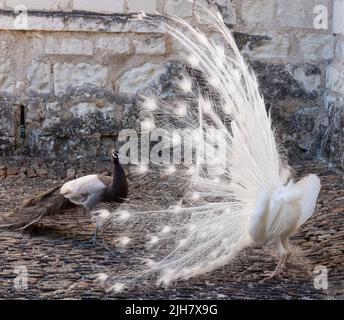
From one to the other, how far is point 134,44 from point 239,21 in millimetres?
837

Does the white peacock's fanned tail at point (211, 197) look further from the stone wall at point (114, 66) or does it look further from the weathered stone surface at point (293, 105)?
the weathered stone surface at point (293, 105)

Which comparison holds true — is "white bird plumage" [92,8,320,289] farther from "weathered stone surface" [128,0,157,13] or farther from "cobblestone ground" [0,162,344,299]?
"weathered stone surface" [128,0,157,13]

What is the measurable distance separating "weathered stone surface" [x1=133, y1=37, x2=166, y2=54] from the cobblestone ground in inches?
63.9

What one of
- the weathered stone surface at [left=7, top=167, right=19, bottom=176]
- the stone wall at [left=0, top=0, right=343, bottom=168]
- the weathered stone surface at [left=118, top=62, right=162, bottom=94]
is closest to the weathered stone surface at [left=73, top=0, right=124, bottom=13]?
the stone wall at [left=0, top=0, right=343, bottom=168]

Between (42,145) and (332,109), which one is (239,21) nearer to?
(332,109)

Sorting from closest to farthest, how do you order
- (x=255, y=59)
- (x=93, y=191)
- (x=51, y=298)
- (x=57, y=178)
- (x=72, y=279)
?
(x=51, y=298) < (x=72, y=279) < (x=93, y=191) < (x=57, y=178) < (x=255, y=59)

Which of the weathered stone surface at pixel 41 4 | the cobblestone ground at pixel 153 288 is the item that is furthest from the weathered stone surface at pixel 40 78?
the cobblestone ground at pixel 153 288

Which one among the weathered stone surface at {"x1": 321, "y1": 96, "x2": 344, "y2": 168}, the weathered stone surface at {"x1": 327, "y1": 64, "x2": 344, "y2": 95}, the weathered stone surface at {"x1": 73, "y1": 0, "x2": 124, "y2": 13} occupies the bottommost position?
the weathered stone surface at {"x1": 321, "y1": 96, "x2": 344, "y2": 168}

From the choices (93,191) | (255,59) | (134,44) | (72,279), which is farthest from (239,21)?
(72,279)

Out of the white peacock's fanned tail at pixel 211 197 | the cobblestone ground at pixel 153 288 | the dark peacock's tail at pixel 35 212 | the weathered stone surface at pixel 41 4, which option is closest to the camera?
the cobblestone ground at pixel 153 288

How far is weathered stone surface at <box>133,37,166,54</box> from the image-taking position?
6238mm

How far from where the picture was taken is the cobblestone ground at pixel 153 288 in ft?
12.7

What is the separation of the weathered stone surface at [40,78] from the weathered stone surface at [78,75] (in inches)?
2.2

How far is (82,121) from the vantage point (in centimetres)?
635
